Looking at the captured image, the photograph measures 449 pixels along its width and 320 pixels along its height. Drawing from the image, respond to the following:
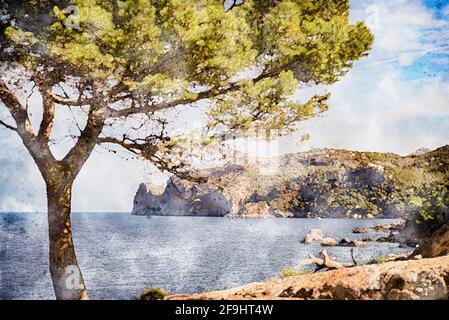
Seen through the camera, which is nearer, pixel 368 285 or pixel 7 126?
pixel 368 285

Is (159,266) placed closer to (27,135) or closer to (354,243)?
(354,243)

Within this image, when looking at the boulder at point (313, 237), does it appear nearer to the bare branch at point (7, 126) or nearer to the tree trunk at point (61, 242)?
the tree trunk at point (61, 242)

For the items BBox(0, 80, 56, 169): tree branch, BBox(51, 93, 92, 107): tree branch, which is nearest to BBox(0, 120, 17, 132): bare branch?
BBox(0, 80, 56, 169): tree branch

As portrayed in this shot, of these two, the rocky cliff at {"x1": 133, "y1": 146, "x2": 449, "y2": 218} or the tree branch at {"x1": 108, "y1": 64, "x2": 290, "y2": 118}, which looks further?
the rocky cliff at {"x1": 133, "y1": 146, "x2": 449, "y2": 218}

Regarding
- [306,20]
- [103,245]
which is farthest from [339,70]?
[103,245]

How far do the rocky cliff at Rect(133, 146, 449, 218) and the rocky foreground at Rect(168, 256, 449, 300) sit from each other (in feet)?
6.53

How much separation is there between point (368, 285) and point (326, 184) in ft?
141

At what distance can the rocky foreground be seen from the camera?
6230 mm

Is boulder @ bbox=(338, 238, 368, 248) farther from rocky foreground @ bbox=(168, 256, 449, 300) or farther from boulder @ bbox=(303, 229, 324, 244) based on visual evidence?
rocky foreground @ bbox=(168, 256, 449, 300)

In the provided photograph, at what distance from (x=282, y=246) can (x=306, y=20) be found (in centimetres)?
4180

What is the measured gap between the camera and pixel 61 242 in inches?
294

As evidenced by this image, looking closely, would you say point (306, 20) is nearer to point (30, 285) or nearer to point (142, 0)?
point (142, 0)

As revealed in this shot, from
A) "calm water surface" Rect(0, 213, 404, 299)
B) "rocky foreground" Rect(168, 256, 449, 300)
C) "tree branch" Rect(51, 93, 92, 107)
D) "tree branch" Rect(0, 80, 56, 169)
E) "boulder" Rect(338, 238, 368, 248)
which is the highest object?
"tree branch" Rect(51, 93, 92, 107)

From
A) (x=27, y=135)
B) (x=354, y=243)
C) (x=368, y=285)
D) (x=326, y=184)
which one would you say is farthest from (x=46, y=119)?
(x=326, y=184)
